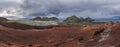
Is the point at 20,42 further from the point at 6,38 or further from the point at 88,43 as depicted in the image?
the point at 88,43

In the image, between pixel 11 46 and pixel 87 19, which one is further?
pixel 87 19

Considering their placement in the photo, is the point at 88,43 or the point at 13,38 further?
the point at 13,38

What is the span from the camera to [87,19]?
138 meters

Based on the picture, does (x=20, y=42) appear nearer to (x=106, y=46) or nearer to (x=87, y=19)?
(x=106, y=46)

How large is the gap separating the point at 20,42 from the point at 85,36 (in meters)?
7.90

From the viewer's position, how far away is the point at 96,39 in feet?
124

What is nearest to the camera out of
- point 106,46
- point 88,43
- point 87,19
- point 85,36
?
point 106,46

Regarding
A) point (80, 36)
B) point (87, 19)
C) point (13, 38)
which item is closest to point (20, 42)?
point (13, 38)

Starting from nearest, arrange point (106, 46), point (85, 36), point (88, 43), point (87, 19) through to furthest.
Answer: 1. point (106, 46)
2. point (88, 43)
3. point (85, 36)
4. point (87, 19)

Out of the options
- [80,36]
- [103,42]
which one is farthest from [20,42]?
[103,42]

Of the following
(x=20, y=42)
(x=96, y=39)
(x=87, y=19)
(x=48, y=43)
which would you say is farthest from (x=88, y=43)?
(x=87, y=19)

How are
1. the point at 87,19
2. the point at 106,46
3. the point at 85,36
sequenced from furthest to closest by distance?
the point at 87,19
the point at 85,36
the point at 106,46

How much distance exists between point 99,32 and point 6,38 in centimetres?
1116

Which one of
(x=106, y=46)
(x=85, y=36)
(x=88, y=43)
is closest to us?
(x=106, y=46)
